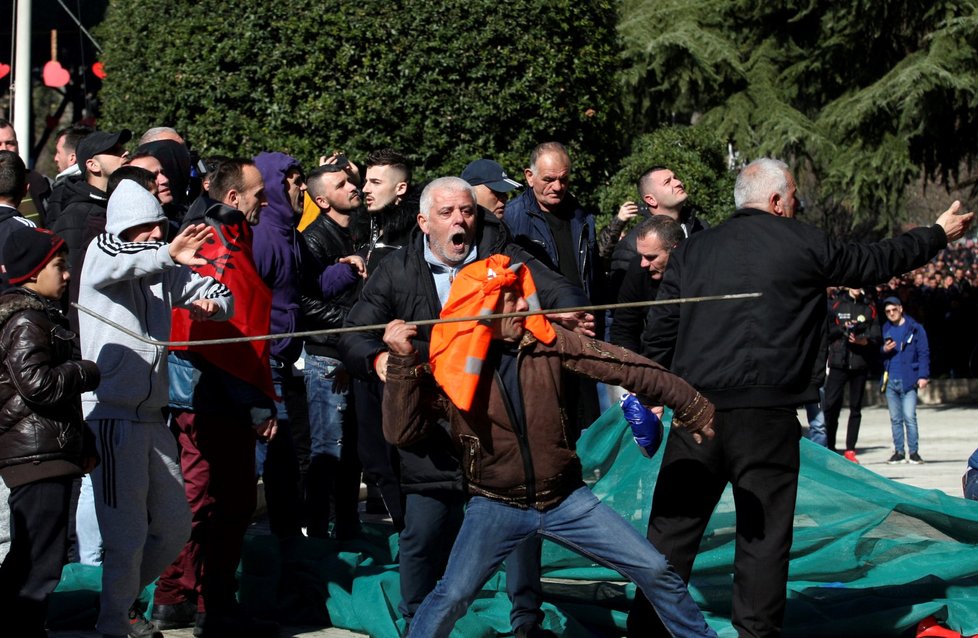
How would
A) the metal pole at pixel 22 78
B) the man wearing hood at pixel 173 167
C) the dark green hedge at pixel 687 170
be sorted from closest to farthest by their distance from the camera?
the man wearing hood at pixel 173 167
the metal pole at pixel 22 78
the dark green hedge at pixel 687 170

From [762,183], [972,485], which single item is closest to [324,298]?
[762,183]

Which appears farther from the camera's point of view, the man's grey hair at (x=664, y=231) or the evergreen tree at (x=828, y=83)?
the evergreen tree at (x=828, y=83)


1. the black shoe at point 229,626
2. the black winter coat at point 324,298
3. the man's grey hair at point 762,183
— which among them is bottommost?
the black shoe at point 229,626

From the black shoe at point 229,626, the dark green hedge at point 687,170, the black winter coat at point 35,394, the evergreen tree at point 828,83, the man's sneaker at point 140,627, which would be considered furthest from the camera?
the evergreen tree at point 828,83

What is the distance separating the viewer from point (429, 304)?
5531 millimetres

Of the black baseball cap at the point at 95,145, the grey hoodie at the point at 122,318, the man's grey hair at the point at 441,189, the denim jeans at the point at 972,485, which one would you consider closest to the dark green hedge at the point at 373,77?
the black baseball cap at the point at 95,145

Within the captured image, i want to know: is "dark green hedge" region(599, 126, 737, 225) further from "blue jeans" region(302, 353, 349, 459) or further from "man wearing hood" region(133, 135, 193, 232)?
"man wearing hood" region(133, 135, 193, 232)

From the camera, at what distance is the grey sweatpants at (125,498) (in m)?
5.42

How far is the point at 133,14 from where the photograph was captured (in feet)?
44.0

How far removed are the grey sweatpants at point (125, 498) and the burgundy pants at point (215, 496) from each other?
474 millimetres

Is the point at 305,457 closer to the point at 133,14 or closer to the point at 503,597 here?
the point at 503,597

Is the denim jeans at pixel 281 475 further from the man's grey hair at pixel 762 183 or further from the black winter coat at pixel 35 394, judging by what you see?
the man's grey hair at pixel 762 183

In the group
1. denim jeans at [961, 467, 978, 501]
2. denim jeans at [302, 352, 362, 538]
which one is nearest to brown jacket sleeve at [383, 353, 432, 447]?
denim jeans at [302, 352, 362, 538]

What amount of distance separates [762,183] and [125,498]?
9.26 feet
